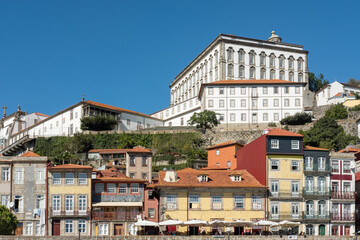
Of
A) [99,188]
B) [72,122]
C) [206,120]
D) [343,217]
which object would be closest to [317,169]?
[343,217]

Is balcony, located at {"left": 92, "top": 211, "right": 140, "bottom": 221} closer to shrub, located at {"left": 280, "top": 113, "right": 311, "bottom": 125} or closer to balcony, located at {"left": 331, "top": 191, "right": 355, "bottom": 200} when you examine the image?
balcony, located at {"left": 331, "top": 191, "right": 355, "bottom": 200}

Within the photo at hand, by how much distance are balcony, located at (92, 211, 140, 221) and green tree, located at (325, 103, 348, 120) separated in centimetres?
6004

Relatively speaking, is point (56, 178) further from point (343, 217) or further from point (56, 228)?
point (343, 217)

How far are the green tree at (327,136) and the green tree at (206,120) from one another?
15.8 m

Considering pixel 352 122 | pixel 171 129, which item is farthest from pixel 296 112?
pixel 171 129

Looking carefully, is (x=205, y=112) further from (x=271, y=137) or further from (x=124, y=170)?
(x=271, y=137)

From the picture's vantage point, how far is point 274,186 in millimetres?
58406

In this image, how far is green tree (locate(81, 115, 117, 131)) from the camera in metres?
105

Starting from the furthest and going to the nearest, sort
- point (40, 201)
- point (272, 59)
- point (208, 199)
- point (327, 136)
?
point (272, 59) < point (327, 136) < point (40, 201) < point (208, 199)

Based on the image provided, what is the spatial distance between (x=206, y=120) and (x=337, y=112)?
80.1ft

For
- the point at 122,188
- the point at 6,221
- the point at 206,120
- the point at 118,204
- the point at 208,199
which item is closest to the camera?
the point at 6,221

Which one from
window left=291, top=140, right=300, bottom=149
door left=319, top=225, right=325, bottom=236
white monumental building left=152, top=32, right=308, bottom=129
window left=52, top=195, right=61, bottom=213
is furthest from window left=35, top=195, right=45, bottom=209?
white monumental building left=152, top=32, right=308, bottom=129

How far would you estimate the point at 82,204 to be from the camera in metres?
57.5

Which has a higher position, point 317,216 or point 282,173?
point 282,173
